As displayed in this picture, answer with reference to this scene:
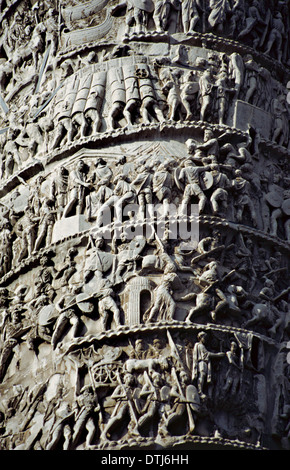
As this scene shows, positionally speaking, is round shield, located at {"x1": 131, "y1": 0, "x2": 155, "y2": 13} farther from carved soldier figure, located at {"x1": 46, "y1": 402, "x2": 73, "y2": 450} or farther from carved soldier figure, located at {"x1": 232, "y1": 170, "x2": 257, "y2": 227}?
carved soldier figure, located at {"x1": 46, "y1": 402, "x2": 73, "y2": 450}

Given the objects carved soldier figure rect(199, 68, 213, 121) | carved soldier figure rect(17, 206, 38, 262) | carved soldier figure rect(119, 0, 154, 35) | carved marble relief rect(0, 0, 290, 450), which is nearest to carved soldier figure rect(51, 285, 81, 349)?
carved marble relief rect(0, 0, 290, 450)

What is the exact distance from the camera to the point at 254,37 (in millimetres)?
16078

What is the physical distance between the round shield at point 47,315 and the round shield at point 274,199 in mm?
2939

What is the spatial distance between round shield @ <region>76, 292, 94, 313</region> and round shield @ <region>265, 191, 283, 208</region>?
2623 millimetres

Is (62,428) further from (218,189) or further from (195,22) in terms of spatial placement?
(195,22)

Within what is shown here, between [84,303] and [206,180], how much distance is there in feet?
6.90

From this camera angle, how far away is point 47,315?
13.9 meters

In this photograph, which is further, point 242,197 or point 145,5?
point 145,5

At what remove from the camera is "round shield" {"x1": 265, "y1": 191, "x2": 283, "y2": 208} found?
580 inches

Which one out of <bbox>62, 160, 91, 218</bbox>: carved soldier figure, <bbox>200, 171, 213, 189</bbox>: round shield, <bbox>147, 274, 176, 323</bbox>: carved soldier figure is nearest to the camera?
<bbox>147, 274, 176, 323</bbox>: carved soldier figure

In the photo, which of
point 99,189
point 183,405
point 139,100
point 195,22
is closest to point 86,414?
point 183,405

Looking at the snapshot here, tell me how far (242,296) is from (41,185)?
3.05 meters

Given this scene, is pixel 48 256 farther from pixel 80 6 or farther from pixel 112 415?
pixel 80 6

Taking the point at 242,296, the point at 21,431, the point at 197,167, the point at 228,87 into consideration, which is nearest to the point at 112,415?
the point at 21,431
